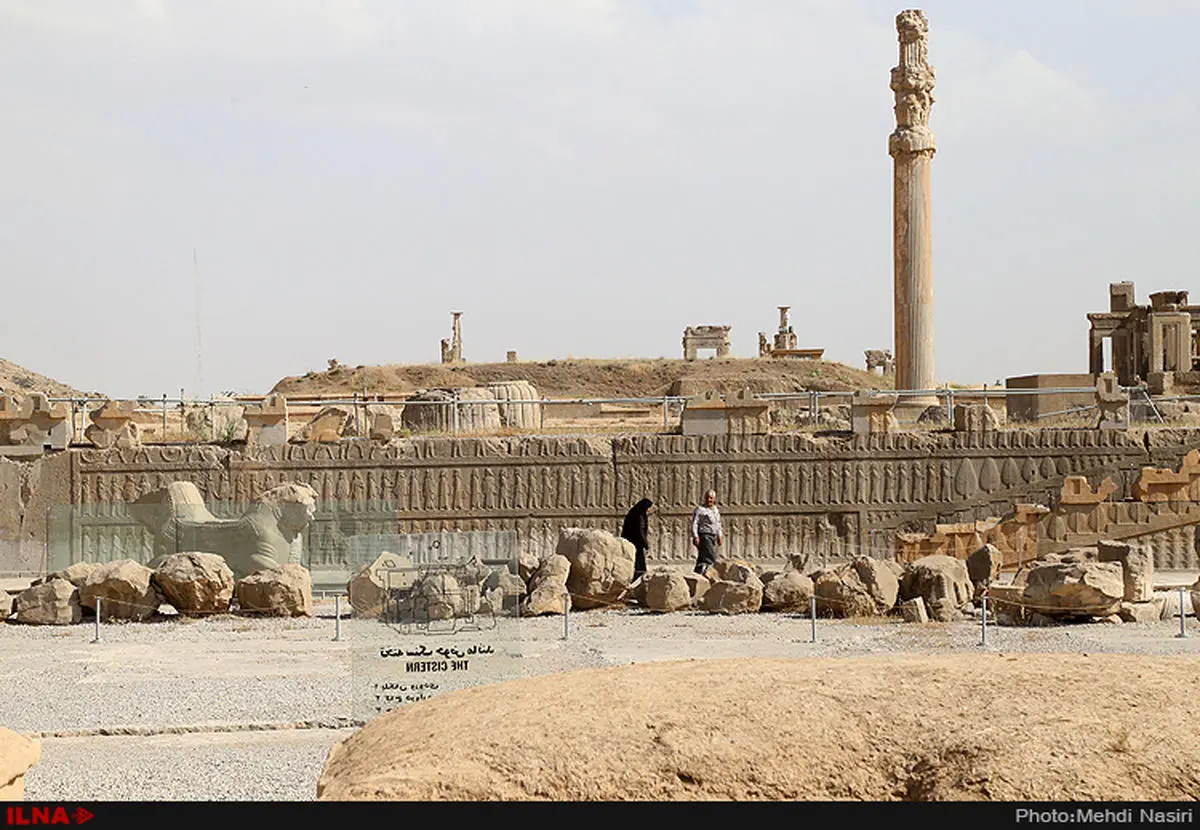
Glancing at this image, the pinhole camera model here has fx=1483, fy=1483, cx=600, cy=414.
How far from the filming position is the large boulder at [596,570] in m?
14.6

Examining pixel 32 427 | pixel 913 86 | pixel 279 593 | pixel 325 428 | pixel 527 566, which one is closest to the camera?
pixel 279 593

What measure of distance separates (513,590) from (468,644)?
182 cm

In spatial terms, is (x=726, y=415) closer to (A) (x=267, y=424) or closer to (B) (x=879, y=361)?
(A) (x=267, y=424)

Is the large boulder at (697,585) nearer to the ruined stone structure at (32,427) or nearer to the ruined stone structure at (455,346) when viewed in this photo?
→ the ruined stone structure at (32,427)

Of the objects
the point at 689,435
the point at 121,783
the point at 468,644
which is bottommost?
the point at 121,783

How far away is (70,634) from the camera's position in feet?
43.5

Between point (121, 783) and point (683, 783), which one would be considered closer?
point (683, 783)

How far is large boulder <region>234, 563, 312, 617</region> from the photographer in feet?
46.2

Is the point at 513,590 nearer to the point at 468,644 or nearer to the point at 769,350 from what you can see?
the point at 468,644

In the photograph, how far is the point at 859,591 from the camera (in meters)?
13.5

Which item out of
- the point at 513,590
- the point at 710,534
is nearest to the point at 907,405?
the point at 710,534

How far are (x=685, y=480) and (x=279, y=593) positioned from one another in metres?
5.65

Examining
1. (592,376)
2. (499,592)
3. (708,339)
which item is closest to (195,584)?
(499,592)

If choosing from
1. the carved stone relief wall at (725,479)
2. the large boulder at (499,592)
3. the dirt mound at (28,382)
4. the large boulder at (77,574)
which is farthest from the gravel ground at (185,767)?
the dirt mound at (28,382)
